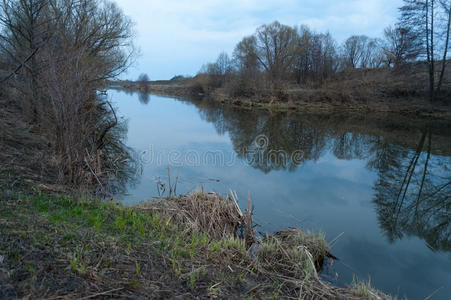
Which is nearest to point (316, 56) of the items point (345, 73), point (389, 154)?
point (345, 73)

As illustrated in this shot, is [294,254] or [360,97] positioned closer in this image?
[294,254]

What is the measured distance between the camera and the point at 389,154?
13648 millimetres

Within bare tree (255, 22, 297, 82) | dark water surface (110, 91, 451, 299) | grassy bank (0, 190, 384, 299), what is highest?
bare tree (255, 22, 297, 82)

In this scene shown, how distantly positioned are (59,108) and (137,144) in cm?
759

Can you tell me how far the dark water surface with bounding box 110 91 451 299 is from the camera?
5.37m

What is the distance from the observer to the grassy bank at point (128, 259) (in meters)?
2.75

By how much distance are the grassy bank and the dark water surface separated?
46.3 inches

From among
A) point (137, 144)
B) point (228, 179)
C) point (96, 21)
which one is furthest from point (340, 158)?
point (96, 21)

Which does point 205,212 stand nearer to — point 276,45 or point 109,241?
point 109,241

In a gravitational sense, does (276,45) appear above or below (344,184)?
above

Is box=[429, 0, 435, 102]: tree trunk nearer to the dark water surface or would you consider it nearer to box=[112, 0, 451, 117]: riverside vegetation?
box=[112, 0, 451, 117]: riverside vegetation

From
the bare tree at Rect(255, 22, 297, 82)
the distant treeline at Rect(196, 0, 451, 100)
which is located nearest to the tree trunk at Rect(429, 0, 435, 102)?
the distant treeline at Rect(196, 0, 451, 100)

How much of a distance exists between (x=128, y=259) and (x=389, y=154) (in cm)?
1407

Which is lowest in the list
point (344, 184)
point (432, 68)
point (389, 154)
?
point (344, 184)
